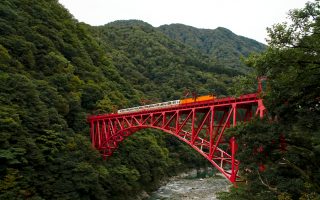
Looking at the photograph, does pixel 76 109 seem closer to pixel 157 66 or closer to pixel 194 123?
pixel 194 123

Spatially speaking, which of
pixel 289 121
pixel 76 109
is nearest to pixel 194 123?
pixel 289 121

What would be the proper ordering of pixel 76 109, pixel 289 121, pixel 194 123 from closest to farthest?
1. pixel 289 121
2. pixel 194 123
3. pixel 76 109

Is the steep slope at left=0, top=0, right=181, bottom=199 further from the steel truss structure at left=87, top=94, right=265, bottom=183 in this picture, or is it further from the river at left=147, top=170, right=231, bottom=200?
the river at left=147, top=170, right=231, bottom=200

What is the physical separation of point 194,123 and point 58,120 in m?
13.0

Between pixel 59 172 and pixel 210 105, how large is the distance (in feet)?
44.1

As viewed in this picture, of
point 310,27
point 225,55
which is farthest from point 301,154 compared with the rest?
point 225,55

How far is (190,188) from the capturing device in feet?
145

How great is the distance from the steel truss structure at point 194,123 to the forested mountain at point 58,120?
6.92 feet

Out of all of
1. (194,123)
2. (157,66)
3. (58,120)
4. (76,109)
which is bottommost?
(194,123)

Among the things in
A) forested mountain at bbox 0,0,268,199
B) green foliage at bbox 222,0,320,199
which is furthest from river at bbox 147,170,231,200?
green foliage at bbox 222,0,320,199

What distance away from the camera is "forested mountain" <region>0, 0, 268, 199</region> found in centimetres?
2397

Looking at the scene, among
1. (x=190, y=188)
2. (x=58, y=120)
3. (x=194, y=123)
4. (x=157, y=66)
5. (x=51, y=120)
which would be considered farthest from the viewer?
(x=157, y=66)

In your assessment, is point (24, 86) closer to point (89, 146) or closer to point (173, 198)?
point (89, 146)

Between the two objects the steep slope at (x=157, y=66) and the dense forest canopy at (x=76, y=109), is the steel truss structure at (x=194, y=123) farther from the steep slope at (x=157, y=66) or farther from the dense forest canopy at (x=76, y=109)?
the steep slope at (x=157, y=66)
